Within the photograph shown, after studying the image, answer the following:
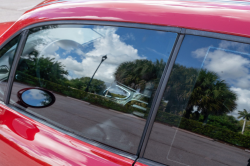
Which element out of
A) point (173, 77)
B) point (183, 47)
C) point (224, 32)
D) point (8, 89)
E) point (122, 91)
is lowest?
Result: point (8, 89)

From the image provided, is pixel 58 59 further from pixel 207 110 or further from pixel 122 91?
pixel 207 110

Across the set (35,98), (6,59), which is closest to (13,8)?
(6,59)

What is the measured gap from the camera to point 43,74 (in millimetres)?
1688

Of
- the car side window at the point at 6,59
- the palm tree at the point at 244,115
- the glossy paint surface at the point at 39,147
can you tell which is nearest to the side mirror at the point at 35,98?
the glossy paint surface at the point at 39,147

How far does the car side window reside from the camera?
175cm

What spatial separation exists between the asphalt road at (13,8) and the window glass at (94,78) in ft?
33.9

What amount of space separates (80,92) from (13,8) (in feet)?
44.9

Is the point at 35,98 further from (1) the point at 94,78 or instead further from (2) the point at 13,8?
(2) the point at 13,8

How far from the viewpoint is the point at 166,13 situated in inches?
46.8

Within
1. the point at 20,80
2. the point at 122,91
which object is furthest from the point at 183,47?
the point at 20,80

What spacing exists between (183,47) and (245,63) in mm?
309

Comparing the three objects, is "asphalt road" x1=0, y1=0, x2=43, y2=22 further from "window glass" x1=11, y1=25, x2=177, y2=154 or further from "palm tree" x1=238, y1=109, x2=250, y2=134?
"palm tree" x1=238, y1=109, x2=250, y2=134

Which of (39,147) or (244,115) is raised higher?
(244,115)

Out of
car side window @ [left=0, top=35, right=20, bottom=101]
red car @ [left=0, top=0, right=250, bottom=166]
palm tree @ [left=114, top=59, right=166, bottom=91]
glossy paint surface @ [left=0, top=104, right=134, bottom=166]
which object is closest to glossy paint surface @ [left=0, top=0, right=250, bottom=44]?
red car @ [left=0, top=0, right=250, bottom=166]
